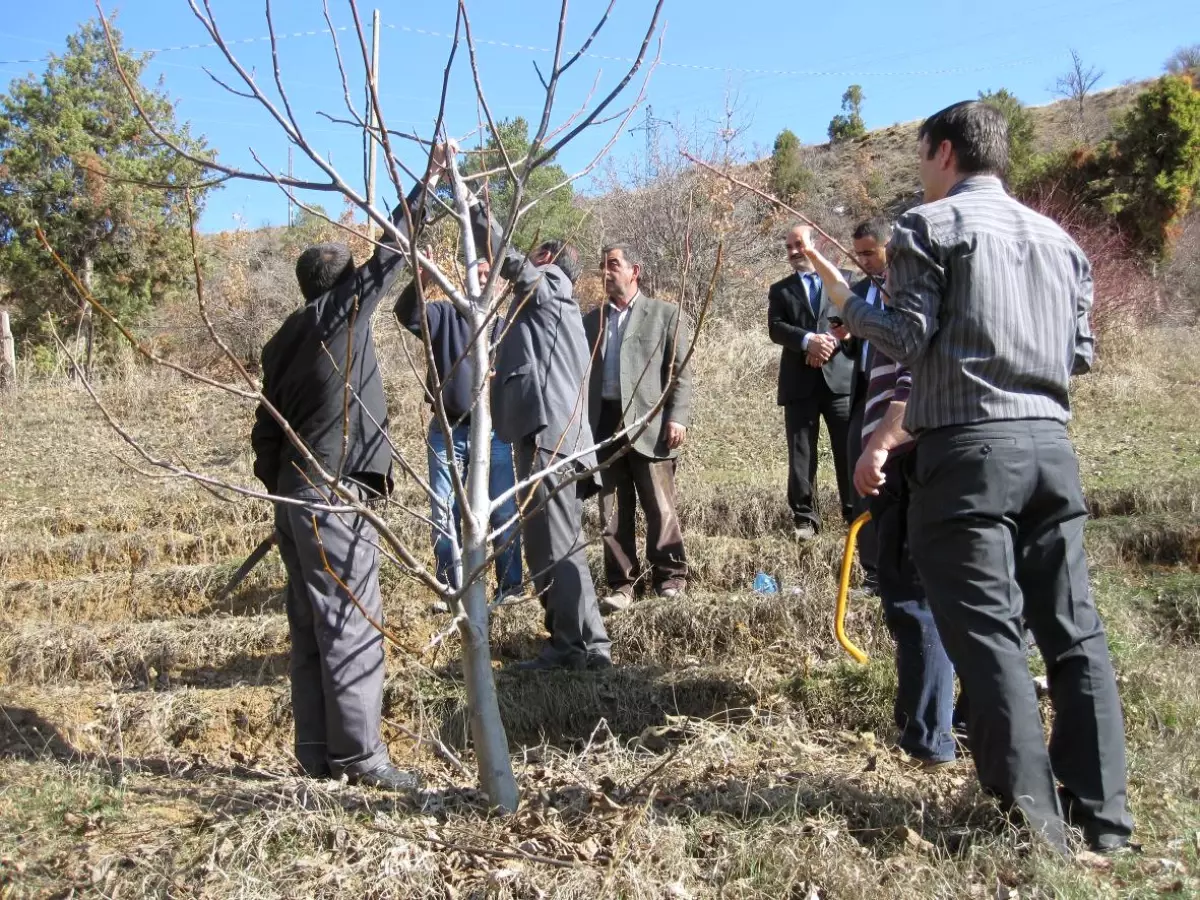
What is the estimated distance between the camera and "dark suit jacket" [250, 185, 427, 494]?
369 cm

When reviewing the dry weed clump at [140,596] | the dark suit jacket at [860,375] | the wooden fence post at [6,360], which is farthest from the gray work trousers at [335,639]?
the wooden fence post at [6,360]

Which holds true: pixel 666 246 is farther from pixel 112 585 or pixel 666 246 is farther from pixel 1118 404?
pixel 112 585

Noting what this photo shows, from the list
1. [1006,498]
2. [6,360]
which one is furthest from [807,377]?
[6,360]

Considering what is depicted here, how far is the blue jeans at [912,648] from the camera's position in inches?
138

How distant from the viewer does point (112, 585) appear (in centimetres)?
777

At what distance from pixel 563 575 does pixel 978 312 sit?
260 cm

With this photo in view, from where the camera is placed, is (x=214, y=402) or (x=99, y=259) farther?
(x=99, y=259)

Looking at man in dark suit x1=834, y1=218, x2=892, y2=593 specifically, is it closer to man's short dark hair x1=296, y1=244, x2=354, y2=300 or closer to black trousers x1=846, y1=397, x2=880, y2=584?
black trousers x1=846, y1=397, x2=880, y2=584

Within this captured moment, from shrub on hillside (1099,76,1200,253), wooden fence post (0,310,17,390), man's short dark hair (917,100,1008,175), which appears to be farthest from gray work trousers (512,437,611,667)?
shrub on hillside (1099,76,1200,253)

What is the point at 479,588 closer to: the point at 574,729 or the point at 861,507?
the point at 574,729

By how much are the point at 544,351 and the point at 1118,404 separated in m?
8.56

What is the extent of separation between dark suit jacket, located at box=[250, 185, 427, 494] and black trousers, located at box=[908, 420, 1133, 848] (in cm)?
193

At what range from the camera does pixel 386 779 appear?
3.64 metres

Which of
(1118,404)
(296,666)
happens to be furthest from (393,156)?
(1118,404)
